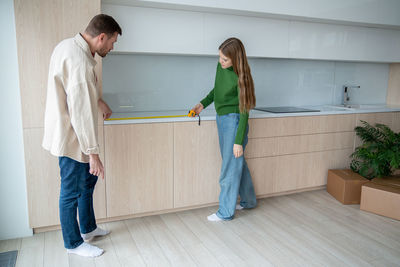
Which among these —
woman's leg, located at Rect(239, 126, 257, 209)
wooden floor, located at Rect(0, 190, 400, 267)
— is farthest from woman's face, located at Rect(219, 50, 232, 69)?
wooden floor, located at Rect(0, 190, 400, 267)

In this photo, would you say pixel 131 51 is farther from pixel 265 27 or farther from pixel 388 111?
pixel 388 111

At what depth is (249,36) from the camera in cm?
322

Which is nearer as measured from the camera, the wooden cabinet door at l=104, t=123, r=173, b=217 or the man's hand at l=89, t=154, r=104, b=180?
the man's hand at l=89, t=154, r=104, b=180

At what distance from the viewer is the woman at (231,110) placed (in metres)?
2.49

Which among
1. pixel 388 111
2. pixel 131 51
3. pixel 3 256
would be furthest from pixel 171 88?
pixel 388 111

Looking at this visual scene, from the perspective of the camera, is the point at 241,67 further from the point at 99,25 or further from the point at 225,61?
the point at 99,25

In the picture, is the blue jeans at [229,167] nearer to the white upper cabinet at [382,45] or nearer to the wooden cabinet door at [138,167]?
the wooden cabinet door at [138,167]

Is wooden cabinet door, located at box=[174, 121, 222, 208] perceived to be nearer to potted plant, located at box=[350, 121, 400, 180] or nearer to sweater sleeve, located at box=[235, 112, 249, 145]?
sweater sleeve, located at box=[235, 112, 249, 145]

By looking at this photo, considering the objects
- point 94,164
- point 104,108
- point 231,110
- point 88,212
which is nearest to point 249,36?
point 231,110

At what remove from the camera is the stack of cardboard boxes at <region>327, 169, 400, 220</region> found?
2.95 metres

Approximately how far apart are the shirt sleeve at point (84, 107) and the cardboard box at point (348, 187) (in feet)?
7.95

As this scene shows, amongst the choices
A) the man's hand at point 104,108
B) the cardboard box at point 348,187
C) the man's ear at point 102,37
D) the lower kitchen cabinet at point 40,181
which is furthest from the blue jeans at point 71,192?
the cardboard box at point 348,187

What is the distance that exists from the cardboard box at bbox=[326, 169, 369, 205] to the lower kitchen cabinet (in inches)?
90.8

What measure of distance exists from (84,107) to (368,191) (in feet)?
8.38
